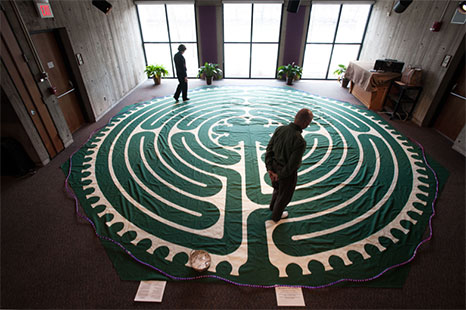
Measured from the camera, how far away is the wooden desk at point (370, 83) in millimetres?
6283

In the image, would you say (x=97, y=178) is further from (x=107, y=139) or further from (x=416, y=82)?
(x=416, y=82)

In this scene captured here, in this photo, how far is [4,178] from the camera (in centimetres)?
399

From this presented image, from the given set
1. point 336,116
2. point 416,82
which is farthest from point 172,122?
point 416,82

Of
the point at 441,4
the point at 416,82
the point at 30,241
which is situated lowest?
the point at 30,241

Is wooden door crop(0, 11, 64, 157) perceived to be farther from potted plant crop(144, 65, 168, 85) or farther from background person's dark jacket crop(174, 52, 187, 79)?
potted plant crop(144, 65, 168, 85)

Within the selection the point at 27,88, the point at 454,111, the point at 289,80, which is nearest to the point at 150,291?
the point at 27,88

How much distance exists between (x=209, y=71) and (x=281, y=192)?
6802mm

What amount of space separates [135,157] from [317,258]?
3554 millimetres

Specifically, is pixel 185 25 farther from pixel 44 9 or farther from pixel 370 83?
pixel 370 83

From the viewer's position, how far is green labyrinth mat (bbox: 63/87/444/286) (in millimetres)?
2730

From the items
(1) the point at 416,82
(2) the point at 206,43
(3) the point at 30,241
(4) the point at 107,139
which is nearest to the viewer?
(3) the point at 30,241

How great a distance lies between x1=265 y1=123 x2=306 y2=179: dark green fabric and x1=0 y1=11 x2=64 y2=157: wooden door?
13.6ft

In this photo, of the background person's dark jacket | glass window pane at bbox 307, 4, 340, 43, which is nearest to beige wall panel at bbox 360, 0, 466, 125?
glass window pane at bbox 307, 4, 340, 43

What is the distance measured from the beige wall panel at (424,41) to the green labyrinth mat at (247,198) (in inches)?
48.2
